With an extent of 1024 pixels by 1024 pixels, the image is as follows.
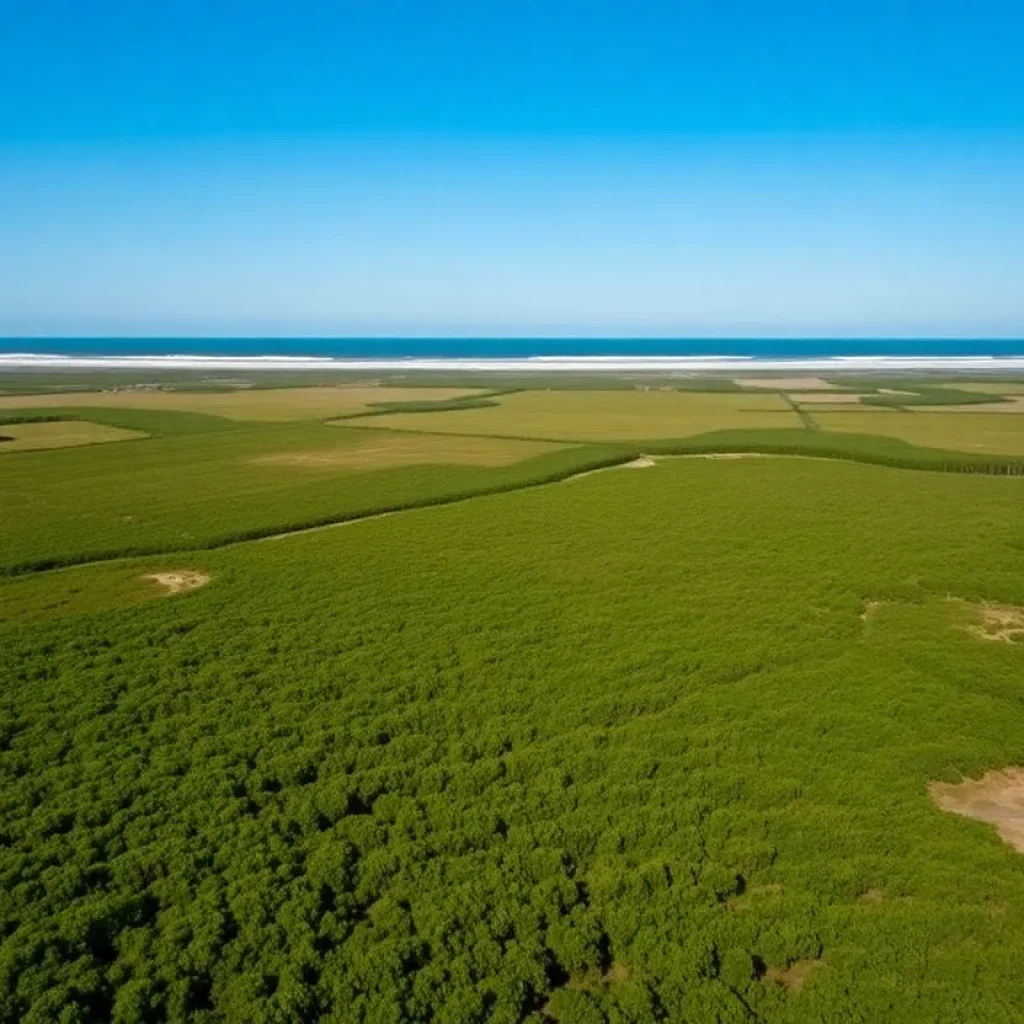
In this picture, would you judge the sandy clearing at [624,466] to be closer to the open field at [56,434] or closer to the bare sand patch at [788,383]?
the open field at [56,434]

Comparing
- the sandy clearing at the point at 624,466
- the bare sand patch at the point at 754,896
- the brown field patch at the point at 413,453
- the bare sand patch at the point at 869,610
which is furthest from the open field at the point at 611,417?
the bare sand patch at the point at 754,896

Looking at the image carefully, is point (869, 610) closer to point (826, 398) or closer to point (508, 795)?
point (508, 795)

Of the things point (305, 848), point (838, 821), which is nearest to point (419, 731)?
point (305, 848)

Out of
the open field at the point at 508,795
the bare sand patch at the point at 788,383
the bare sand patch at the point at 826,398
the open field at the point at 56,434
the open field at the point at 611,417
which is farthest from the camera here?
the bare sand patch at the point at 788,383

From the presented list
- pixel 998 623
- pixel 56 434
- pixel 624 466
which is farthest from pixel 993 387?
pixel 56 434

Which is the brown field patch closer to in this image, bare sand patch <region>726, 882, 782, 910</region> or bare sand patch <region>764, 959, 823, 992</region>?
bare sand patch <region>726, 882, 782, 910</region>

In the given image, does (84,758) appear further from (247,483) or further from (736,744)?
(247,483)

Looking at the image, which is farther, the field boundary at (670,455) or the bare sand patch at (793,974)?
the field boundary at (670,455)
